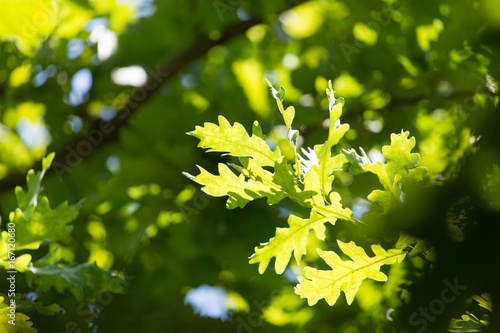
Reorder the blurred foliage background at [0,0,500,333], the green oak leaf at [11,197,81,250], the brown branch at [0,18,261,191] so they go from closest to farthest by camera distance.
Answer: the green oak leaf at [11,197,81,250] < the blurred foliage background at [0,0,500,333] < the brown branch at [0,18,261,191]

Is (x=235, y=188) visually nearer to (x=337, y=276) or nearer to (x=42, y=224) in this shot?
(x=337, y=276)

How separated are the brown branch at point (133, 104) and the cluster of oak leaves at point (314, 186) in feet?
3.82

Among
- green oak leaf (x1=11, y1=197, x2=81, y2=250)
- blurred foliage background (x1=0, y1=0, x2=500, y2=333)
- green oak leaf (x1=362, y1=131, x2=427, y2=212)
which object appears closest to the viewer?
green oak leaf (x1=362, y1=131, x2=427, y2=212)

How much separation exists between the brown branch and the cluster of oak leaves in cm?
116

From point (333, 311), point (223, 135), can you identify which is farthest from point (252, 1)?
point (223, 135)

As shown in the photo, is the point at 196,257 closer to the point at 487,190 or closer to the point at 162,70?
the point at 162,70

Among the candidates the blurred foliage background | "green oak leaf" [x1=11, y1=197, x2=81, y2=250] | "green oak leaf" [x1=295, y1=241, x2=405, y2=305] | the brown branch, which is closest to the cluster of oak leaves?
"green oak leaf" [x1=295, y1=241, x2=405, y2=305]

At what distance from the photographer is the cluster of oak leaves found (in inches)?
22.9

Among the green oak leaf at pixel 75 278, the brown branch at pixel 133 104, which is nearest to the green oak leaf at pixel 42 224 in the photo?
the green oak leaf at pixel 75 278

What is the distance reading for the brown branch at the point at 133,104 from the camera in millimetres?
1716

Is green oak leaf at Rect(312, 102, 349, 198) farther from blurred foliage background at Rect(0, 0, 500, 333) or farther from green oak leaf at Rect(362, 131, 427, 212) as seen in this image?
blurred foliage background at Rect(0, 0, 500, 333)

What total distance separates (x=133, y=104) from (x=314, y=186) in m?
1.24

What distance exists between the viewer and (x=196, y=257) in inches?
59.9

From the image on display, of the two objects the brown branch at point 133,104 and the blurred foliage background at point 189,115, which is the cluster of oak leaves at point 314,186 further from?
the brown branch at point 133,104
